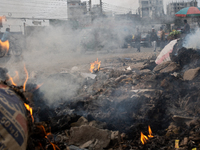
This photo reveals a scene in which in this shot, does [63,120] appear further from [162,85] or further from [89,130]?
[162,85]

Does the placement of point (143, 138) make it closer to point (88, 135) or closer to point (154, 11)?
point (88, 135)

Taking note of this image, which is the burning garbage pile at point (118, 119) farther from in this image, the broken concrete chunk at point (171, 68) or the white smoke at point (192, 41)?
the white smoke at point (192, 41)

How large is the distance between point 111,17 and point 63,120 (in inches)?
415

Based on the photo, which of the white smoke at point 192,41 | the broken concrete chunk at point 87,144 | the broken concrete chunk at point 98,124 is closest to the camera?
the broken concrete chunk at point 87,144

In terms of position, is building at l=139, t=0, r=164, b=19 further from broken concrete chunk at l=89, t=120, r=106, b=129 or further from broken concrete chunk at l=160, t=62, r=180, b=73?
broken concrete chunk at l=89, t=120, r=106, b=129

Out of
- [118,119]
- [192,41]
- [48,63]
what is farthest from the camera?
[48,63]

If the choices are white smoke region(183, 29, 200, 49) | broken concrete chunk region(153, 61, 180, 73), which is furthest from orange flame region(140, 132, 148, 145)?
white smoke region(183, 29, 200, 49)

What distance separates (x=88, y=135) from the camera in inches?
118

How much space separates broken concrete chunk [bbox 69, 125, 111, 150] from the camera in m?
2.93

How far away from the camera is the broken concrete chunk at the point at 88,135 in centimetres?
293

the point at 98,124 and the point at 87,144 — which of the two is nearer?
the point at 87,144

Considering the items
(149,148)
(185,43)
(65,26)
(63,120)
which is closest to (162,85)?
(149,148)

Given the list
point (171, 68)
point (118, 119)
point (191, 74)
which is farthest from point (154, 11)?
point (118, 119)

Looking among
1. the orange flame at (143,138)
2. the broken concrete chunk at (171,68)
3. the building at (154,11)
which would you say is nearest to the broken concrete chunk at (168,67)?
the broken concrete chunk at (171,68)
